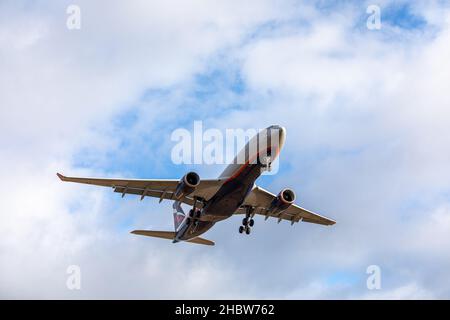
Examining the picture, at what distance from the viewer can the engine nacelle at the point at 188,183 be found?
44250 mm

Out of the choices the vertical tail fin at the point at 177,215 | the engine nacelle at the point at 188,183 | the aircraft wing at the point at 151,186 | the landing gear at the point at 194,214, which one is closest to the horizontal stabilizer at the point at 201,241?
the vertical tail fin at the point at 177,215

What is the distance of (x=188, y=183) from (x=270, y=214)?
9.60m

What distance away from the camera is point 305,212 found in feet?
186

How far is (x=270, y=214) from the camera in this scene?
50.5 meters

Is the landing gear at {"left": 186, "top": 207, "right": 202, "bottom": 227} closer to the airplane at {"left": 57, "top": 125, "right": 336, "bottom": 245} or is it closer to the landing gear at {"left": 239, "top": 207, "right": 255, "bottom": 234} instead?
the airplane at {"left": 57, "top": 125, "right": 336, "bottom": 245}

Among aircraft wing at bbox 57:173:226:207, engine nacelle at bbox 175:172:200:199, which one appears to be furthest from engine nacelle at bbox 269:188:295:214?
engine nacelle at bbox 175:172:200:199

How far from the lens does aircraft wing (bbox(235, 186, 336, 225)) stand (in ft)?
168

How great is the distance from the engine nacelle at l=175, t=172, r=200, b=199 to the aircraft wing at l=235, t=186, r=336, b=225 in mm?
7722

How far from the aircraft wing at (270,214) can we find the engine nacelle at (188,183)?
772 cm

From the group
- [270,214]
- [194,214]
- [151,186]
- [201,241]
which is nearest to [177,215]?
[201,241]

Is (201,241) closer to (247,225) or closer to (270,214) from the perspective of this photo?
(247,225)
